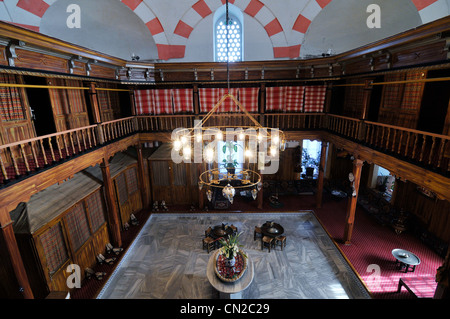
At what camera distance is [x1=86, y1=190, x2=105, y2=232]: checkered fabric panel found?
8227mm

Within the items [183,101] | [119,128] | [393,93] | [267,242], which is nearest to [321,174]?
[393,93]

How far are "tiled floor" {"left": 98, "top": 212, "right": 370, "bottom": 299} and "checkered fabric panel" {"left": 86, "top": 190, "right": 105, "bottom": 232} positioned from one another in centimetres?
164

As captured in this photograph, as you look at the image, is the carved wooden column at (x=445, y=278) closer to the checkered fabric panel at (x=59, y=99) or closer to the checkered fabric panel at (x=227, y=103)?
the checkered fabric panel at (x=227, y=103)

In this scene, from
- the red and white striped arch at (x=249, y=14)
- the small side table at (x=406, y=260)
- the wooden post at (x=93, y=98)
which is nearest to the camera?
the small side table at (x=406, y=260)

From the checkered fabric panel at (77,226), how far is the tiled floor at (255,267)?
5.37ft

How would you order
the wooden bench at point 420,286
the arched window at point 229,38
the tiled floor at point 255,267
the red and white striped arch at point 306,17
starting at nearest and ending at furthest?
the wooden bench at point 420,286
the tiled floor at point 255,267
the red and white striped arch at point 306,17
the arched window at point 229,38

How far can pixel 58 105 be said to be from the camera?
7.76 meters

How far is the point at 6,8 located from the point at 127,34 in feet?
14.0

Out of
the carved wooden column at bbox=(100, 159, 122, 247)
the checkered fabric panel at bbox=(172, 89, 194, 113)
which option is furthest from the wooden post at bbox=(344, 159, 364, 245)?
the carved wooden column at bbox=(100, 159, 122, 247)

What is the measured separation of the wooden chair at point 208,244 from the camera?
891 centimetres

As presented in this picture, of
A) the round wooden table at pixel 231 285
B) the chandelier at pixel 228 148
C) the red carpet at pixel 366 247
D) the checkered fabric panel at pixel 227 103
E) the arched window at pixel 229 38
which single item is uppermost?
the arched window at pixel 229 38

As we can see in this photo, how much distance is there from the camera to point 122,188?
10.5 meters

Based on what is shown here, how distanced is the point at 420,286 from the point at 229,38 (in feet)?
38.7

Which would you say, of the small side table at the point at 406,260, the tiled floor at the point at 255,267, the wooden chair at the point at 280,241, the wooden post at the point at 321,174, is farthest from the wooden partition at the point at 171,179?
the small side table at the point at 406,260
